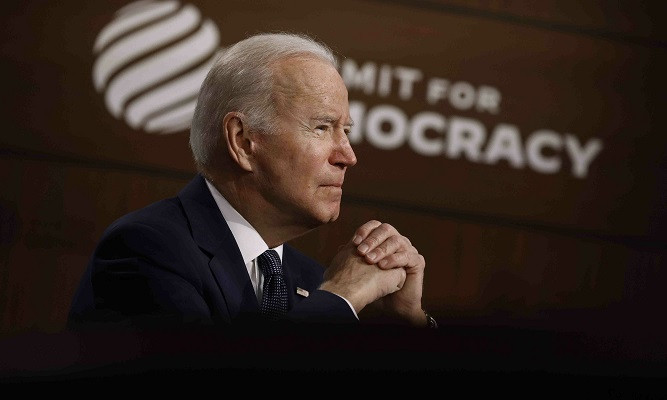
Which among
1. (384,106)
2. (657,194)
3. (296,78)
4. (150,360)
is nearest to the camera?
(150,360)

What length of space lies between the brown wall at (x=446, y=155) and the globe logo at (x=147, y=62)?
3 cm

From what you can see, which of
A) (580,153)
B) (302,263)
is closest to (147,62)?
(580,153)

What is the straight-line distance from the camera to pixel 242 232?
1.63 meters

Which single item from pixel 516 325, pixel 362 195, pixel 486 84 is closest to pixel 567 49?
pixel 486 84

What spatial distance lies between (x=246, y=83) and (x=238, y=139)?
93mm

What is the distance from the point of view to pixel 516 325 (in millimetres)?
717

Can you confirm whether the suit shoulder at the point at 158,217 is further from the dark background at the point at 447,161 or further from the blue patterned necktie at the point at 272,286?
the dark background at the point at 447,161

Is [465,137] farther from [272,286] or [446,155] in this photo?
[272,286]

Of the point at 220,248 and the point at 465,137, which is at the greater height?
the point at 220,248

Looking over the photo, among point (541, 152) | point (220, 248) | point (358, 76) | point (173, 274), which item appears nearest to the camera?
point (173, 274)

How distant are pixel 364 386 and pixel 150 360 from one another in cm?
15

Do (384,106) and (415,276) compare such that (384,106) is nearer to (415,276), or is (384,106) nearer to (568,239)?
(568,239)

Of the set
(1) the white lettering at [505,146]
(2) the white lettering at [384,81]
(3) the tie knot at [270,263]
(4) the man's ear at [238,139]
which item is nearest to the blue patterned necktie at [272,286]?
(3) the tie knot at [270,263]

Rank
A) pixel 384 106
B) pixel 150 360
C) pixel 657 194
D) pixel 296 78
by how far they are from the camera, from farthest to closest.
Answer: pixel 657 194, pixel 384 106, pixel 296 78, pixel 150 360
